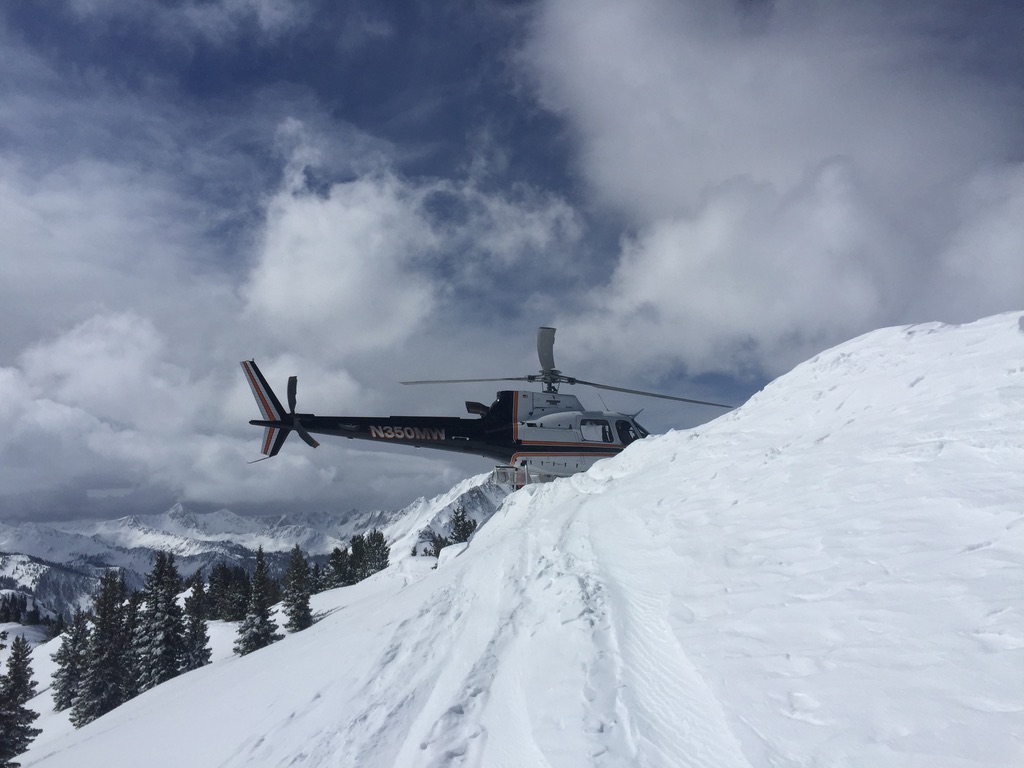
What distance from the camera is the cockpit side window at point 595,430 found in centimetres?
2292

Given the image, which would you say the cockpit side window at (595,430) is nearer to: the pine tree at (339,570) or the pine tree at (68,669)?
the pine tree at (68,669)

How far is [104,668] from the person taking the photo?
36969 mm

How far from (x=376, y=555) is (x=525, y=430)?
150 feet

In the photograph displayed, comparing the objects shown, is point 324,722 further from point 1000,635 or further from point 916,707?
point 1000,635

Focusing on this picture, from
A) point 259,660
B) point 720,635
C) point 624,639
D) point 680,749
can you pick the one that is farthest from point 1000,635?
point 259,660

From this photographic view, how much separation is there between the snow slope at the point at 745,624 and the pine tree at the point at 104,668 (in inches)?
1220

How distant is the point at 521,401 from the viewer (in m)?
23.6

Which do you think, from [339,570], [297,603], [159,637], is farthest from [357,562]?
[159,637]

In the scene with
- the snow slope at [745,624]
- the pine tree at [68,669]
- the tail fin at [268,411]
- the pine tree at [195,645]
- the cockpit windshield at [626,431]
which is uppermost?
the tail fin at [268,411]

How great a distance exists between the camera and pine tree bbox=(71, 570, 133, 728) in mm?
36031

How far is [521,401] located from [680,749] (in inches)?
736

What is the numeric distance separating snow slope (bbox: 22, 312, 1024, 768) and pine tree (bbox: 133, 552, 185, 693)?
2830cm

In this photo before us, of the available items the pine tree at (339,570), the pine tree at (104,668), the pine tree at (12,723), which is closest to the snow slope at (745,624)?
the pine tree at (12,723)

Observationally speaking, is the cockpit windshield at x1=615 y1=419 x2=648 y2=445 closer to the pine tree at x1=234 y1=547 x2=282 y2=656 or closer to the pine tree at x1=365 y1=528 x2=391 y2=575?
the pine tree at x1=234 y1=547 x2=282 y2=656
